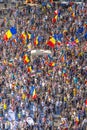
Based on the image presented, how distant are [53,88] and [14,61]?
668cm

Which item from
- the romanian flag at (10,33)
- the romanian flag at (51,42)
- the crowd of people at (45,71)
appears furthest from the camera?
the romanian flag at (10,33)

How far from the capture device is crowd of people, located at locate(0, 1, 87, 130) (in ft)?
125

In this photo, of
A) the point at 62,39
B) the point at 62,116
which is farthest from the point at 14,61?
the point at 62,116

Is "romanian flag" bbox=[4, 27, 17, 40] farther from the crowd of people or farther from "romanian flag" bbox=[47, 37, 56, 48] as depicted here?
"romanian flag" bbox=[47, 37, 56, 48]

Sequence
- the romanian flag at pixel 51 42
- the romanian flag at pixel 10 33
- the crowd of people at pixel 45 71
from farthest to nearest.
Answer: the romanian flag at pixel 10 33 < the romanian flag at pixel 51 42 < the crowd of people at pixel 45 71

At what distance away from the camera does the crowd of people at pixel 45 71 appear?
38000 millimetres

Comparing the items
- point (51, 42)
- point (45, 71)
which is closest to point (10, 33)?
point (51, 42)

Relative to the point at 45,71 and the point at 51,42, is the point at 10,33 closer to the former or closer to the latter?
the point at 51,42

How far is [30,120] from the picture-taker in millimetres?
37562

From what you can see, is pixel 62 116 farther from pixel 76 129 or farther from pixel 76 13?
pixel 76 13

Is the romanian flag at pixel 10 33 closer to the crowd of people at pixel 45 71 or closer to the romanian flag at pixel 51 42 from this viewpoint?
the crowd of people at pixel 45 71

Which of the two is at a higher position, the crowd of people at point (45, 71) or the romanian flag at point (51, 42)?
the romanian flag at point (51, 42)

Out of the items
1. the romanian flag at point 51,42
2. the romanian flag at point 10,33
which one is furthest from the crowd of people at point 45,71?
the romanian flag at point 10,33

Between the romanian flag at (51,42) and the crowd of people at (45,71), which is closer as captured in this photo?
the crowd of people at (45,71)
